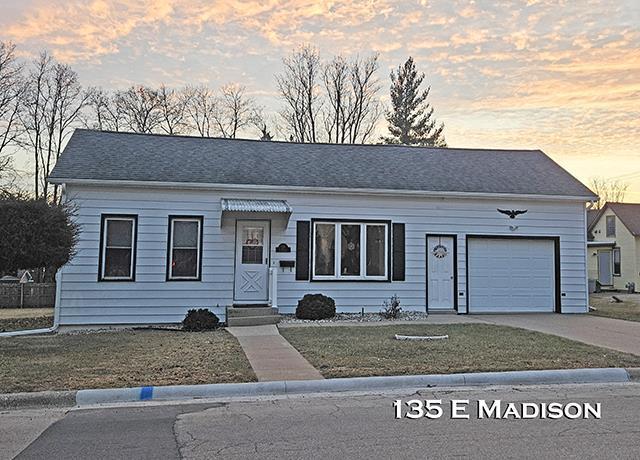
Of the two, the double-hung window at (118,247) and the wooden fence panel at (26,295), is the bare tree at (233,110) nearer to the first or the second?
the wooden fence panel at (26,295)

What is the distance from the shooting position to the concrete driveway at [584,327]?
997 centimetres

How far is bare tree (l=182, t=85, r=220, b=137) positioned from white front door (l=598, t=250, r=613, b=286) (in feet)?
83.0

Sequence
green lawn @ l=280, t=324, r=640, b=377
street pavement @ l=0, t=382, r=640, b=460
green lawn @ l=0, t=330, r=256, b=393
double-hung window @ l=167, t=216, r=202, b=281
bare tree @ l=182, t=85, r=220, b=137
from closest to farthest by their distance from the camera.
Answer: street pavement @ l=0, t=382, r=640, b=460
green lawn @ l=0, t=330, r=256, b=393
green lawn @ l=280, t=324, r=640, b=377
double-hung window @ l=167, t=216, r=202, b=281
bare tree @ l=182, t=85, r=220, b=137

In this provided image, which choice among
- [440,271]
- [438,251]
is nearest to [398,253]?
[438,251]

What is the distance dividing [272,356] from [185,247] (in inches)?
235

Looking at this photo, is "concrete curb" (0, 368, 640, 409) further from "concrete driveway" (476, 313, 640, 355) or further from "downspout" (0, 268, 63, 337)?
"downspout" (0, 268, 63, 337)

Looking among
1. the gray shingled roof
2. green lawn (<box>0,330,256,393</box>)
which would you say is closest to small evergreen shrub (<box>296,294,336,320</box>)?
green lawn (<box>0,330,256,393</box>)

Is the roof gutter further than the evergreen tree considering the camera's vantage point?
No

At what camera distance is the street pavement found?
4434 millimetres

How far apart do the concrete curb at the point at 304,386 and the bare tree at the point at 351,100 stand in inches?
1167

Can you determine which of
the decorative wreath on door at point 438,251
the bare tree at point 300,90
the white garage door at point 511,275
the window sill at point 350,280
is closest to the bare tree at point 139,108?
the bare tree at point 300,90

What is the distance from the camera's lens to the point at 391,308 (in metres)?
14.1

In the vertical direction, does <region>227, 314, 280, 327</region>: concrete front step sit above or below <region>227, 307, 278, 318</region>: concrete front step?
below

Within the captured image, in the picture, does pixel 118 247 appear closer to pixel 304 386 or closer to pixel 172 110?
pixel 304 386
